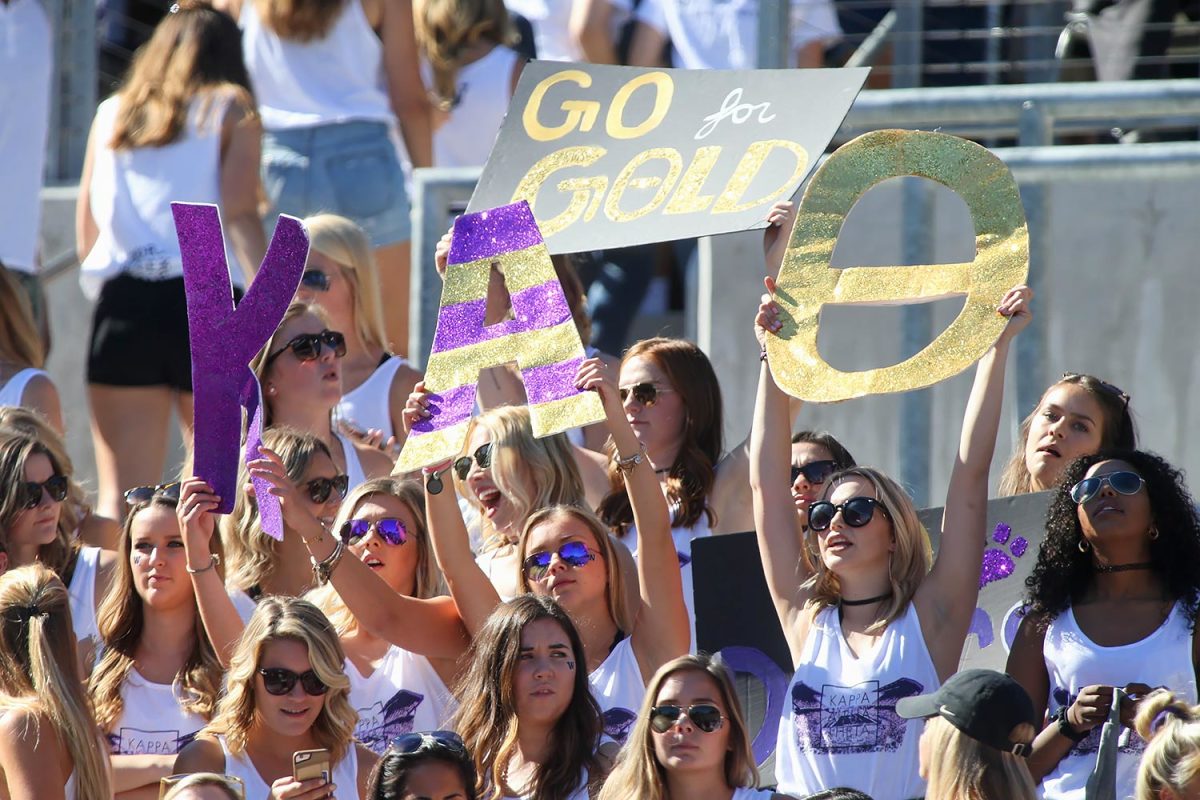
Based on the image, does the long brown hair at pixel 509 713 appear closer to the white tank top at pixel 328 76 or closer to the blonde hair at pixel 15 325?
the blonde hair at pixel 15 325

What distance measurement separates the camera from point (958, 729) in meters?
A: 4.20

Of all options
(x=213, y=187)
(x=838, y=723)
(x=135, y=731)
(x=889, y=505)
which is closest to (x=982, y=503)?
(x=889, y=505)

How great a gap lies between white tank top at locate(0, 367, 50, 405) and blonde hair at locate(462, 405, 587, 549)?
1.55 metres

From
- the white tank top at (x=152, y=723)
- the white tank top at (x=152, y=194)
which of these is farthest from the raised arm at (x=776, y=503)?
the white tank top at (x=152, y=194)

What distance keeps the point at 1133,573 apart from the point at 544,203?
5.82ft

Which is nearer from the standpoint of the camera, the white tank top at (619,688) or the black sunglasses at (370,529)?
the white tank top at (619,688)

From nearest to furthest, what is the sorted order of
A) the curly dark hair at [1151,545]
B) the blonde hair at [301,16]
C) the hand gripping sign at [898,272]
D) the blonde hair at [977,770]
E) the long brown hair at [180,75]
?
the blonde hair at [977,770]
the curly dark hair at [1151,545]
the hand gripping sign at [898,272]
the long brown hair at [180,75]
the blonde hair at [301,16]

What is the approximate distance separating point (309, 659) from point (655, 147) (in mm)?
1619

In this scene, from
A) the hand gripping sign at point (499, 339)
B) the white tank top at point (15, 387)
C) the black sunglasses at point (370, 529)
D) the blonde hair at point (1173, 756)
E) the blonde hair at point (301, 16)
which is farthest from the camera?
the blonde hair at point (301, 16)

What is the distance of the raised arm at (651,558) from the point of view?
5.12 m

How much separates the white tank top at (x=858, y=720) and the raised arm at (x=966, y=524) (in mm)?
48

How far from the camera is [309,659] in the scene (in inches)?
191

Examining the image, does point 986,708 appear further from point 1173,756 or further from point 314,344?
point 314,344

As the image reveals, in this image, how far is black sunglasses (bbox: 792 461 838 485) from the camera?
5.57m
